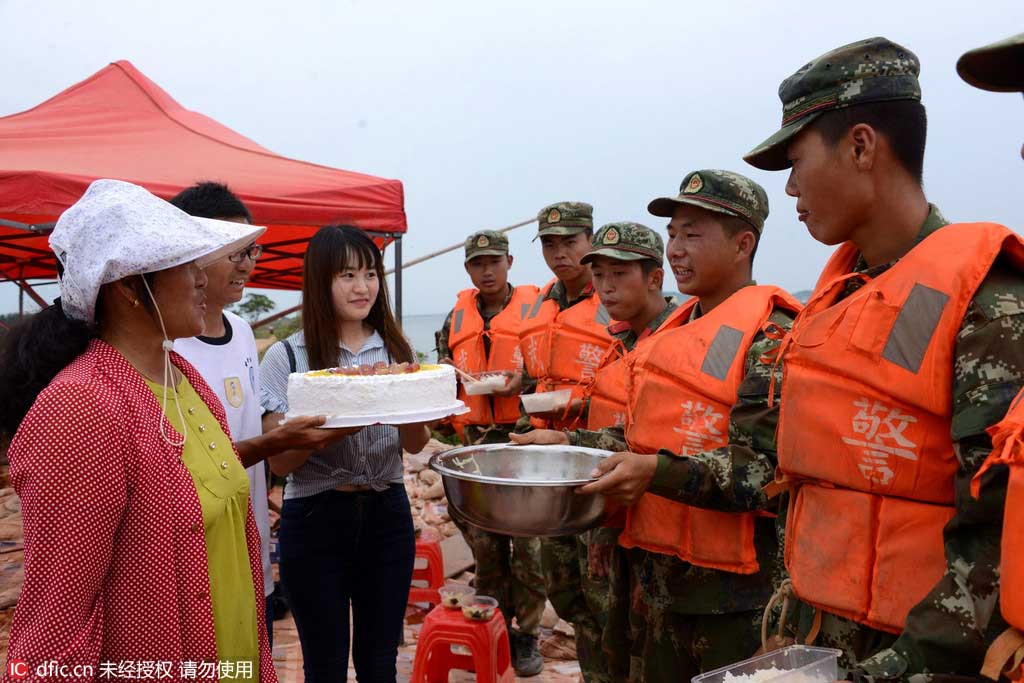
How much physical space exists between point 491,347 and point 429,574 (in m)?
1.93

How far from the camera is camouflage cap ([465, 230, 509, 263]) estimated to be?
20.4ft

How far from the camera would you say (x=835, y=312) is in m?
1.77

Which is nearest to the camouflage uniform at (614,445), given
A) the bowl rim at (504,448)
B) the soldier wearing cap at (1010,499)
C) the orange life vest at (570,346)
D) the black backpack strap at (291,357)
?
the bowl rim at (504,448)

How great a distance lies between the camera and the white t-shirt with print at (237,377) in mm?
2953

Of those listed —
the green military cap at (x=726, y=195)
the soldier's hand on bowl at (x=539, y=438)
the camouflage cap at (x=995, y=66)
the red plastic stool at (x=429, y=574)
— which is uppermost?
the camouflage cap at (x=995, y=66)

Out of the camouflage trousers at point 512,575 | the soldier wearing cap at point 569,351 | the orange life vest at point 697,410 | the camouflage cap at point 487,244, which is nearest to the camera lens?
the orange life vest at point 697,410

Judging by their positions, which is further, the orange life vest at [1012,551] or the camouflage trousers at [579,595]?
the camouflage trousers at [579,595]

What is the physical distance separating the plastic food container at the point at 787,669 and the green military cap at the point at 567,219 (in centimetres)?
411

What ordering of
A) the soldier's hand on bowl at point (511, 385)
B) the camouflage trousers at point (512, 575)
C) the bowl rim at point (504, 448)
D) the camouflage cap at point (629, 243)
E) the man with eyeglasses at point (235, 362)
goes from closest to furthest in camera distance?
the bowl rim at point (504, 448) → the man with eyeglasses at point (235, 362) → the camouflage cap at point (629, 243) → the camouflage trousers at point (512, 575) → the soldier's hand on bowl at point (511, 385)

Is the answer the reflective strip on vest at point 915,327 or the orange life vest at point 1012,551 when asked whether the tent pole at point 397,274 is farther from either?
the orange life vest at point 1012,551

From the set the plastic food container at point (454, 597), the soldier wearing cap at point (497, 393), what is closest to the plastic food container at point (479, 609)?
the plastic food container at point (454, 597)

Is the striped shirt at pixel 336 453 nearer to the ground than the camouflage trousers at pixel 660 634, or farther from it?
farther from it

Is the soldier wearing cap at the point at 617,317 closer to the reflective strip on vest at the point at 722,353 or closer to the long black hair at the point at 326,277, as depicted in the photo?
A: the reflective strip on vest at the point at 722,353

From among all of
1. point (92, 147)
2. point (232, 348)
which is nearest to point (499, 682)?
point (232, 348)
